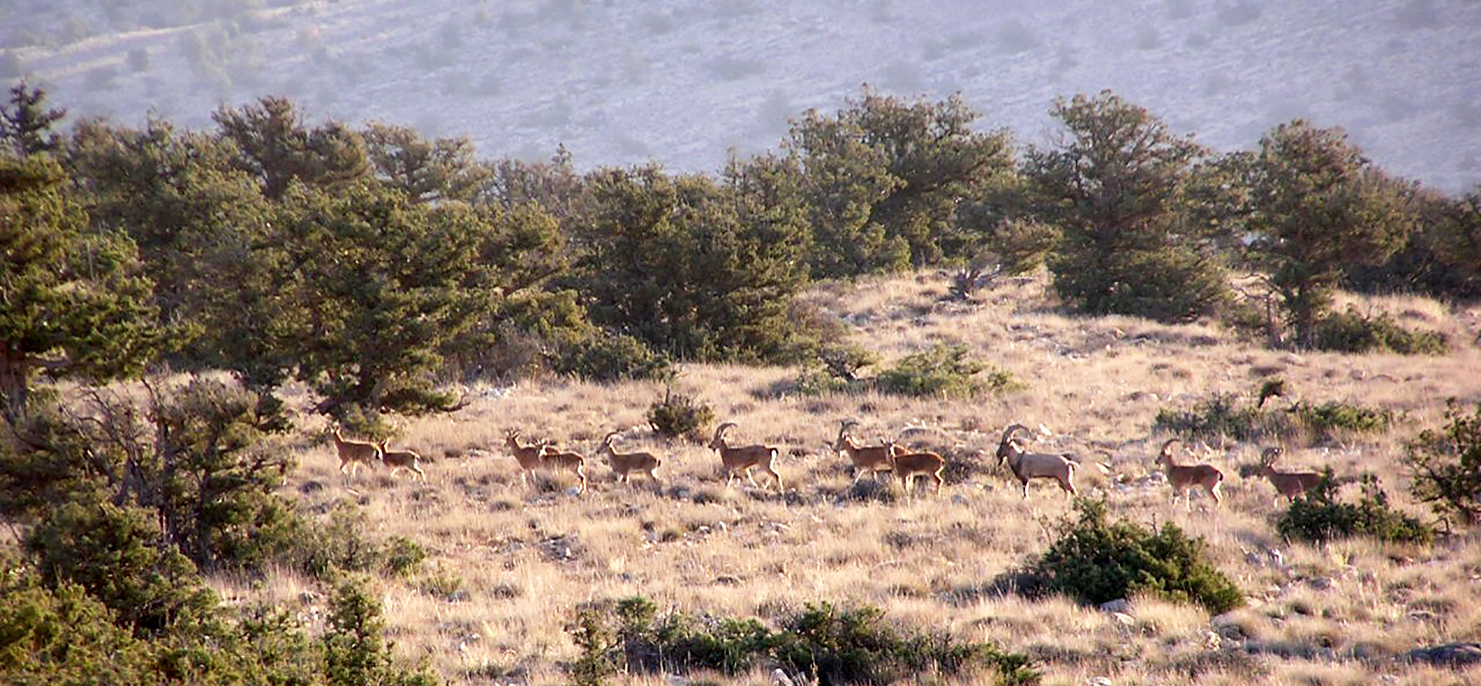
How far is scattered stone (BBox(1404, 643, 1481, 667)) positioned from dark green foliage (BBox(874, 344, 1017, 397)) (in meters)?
9.82

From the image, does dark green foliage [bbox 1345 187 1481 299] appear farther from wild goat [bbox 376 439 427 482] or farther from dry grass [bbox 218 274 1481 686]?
wild goat [bbox 376 439 427 482]

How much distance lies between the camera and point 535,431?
1421 centimetres

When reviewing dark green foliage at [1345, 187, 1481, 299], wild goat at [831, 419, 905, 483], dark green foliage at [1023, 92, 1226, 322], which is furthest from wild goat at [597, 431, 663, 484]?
dark green foliage at [1345, 187, 1481, 299]

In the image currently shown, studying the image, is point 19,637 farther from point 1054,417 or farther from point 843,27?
point 843,27

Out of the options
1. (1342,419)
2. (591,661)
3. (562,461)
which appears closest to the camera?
(591,661)

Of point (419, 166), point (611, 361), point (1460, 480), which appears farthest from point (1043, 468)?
point (419, 166)

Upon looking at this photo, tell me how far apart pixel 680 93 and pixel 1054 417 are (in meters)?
104

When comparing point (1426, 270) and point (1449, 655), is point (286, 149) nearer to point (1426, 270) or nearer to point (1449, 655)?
point (1449, 655)

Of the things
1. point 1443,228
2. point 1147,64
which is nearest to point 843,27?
point 1147,64

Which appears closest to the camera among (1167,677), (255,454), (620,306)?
(1167,677)

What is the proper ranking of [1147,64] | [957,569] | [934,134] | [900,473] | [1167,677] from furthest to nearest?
1. [1147,64]
2. [934,134]
3. [900,473]
4. [957,569]
5. [1167,677]

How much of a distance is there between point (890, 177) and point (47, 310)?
25739 millimetres

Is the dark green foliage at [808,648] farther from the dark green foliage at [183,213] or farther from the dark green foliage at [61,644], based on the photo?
the dark green foliage at [183,213]

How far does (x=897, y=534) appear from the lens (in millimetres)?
9242
